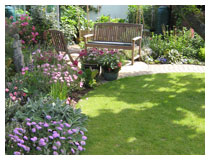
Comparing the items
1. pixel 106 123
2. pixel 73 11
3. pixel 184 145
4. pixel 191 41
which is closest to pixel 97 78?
pixel 106 123

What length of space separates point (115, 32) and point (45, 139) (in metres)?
6.01

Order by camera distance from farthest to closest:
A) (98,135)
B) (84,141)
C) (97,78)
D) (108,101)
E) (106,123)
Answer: (97,78) < (108,101) < (106,123) < (98,135) < (84,141)

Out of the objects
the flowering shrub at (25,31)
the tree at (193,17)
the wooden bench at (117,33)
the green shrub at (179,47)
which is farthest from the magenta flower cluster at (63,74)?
the green shrub at (179,47)

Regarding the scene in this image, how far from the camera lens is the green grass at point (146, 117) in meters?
3.57

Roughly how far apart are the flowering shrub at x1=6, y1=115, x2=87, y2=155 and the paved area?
3.72 meters

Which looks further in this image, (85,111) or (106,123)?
(85,111)

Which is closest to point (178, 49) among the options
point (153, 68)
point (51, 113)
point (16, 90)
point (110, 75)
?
point (153, 68)

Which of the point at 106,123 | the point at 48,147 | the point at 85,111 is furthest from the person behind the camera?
the point at 85,111

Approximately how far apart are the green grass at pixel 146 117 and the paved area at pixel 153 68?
2.63 ft

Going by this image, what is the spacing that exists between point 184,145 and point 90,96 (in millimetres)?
2386

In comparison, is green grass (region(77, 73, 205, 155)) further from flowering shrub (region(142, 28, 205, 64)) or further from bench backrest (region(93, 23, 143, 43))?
bench backrest (region(93, 23, 143, 43))

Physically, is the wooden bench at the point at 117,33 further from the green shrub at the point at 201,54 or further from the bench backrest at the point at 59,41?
the green shrub at the point at 201,54

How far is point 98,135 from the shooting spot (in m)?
3.87

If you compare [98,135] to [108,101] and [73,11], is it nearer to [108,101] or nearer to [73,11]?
[108,101]
